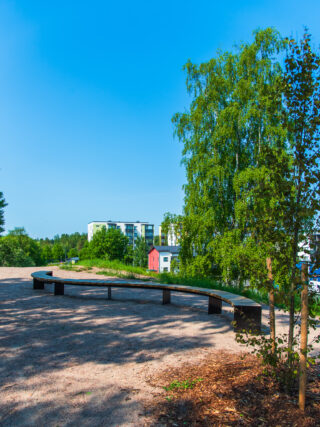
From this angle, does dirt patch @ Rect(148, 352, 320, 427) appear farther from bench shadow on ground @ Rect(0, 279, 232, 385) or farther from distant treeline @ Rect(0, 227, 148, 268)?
distant treeline @ Rect(0, 227, 148, 268)

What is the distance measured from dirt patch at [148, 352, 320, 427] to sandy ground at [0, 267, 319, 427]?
7.8 inches

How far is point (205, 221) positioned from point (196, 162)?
2.77 metres

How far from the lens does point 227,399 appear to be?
2.65 metres

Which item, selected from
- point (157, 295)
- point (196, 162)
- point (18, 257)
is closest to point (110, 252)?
point (18, 257)

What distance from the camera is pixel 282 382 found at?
2.82m

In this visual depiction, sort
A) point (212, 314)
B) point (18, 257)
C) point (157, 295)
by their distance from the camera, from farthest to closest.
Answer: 1. point (18, 257)
2. point (157, 295)
3. point (212, 314)

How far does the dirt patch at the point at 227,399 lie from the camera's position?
235cm

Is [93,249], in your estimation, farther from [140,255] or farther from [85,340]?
[85,340]

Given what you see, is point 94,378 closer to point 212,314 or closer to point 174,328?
point 174,328

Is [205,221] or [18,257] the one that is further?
[18,257]

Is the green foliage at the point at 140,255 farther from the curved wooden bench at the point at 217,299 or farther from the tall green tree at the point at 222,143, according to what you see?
the curved wooden bench at the point at 217,299

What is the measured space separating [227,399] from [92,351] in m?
2.00

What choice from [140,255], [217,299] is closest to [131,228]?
[140,255]

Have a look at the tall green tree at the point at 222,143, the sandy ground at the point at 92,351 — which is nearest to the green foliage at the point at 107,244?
the tall green tree at the point at 222,143
